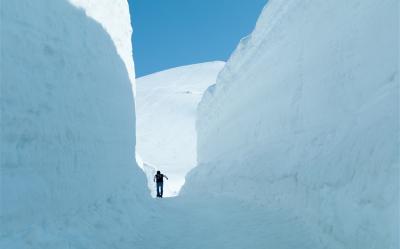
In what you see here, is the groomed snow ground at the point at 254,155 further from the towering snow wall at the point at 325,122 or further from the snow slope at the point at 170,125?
the snow slope at the point at 170,125

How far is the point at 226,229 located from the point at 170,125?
50137mm

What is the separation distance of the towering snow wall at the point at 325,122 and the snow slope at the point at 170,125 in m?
13.6

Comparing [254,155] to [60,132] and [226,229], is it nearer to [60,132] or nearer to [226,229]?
[226,229]

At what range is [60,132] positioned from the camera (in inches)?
241

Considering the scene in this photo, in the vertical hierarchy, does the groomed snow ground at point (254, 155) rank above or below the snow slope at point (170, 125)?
below

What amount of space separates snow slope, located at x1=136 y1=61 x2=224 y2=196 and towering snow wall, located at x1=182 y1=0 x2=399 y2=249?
1356 cm

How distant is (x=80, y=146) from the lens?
6.88 m

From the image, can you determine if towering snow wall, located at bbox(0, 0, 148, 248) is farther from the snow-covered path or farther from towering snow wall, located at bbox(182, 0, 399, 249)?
towering snow wall, located at bbox(182, 0, 399, 249)

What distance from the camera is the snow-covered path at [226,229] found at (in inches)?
278

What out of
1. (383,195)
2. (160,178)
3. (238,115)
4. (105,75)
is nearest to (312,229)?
(383,195)

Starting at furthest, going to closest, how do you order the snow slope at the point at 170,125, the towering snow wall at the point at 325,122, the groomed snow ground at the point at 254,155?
the snow slope at the point at 170,125 < the towering snow wall at the point at 325,122 < the groomed snow ground at the point at 254,155

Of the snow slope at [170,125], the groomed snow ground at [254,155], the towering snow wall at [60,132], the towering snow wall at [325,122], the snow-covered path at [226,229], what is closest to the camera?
the towering snow wall at [60,132]

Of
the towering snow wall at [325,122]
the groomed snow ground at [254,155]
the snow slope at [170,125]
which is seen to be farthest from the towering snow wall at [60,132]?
the snow slope at [170,125]

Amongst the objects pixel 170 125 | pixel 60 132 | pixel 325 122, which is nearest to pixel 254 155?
pixel 325 122
